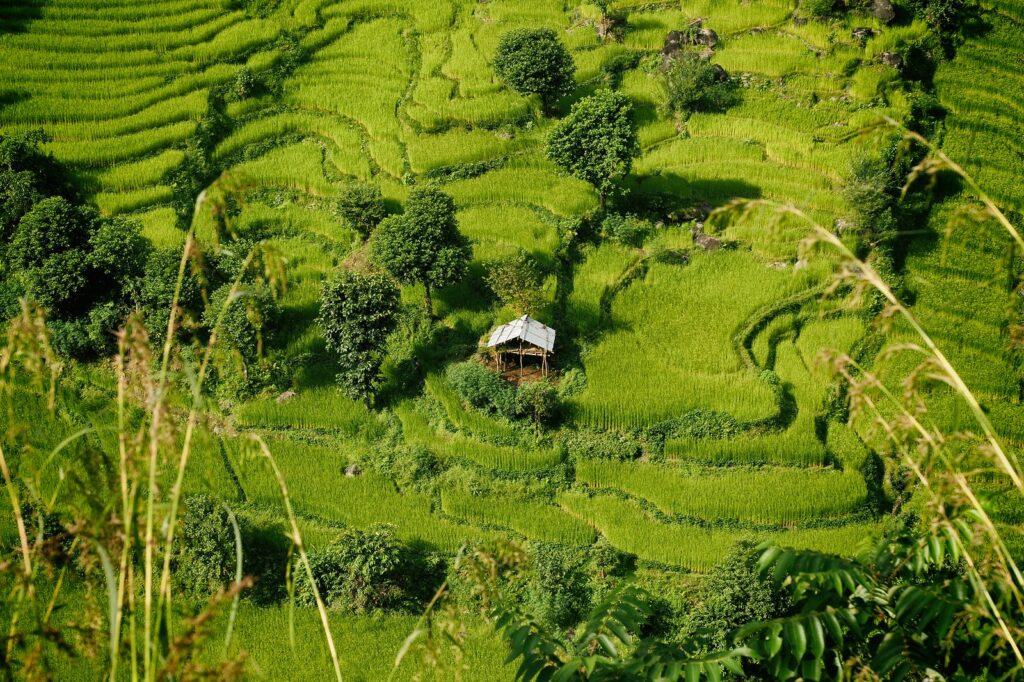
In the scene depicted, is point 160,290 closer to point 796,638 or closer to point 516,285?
point 516,285

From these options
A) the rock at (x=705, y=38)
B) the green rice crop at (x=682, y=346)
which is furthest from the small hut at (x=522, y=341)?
the rock at (x=705, y=38)

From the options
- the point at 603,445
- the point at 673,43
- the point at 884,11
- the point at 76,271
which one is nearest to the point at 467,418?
the point at 603,445

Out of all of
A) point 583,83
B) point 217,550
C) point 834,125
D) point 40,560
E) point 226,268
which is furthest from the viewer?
point 583,83

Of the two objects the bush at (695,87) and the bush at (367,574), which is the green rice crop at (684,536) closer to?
the bush at (367,574)

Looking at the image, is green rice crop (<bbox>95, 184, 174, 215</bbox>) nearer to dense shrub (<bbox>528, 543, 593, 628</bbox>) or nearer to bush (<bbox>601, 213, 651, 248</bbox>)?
bush (<bbox>601, 213, 651, 248</bbox>)

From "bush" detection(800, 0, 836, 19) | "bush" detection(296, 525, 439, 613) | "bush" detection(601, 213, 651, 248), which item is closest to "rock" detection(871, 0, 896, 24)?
"bush" detection(800, 0, 836, 19)

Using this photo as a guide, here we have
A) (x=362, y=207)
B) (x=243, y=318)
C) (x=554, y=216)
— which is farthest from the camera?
(x=554, y=216)

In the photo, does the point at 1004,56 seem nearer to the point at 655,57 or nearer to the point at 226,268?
the point at 655,57

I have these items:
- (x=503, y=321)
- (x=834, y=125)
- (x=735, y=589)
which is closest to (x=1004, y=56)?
(x=834, y=125)
